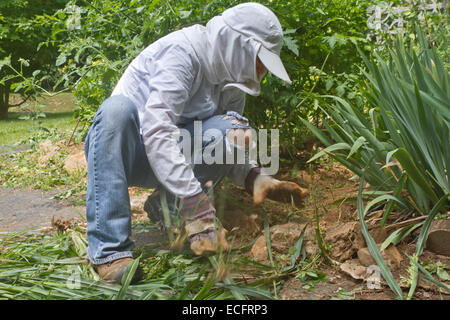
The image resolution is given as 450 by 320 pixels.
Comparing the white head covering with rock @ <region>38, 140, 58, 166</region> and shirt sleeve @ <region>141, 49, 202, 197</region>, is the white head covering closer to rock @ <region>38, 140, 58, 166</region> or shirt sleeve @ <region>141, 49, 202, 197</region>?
shirt sleeve @ <region>141, 49, 202, 197</region>

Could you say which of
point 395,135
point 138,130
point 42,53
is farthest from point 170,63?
point 42,53

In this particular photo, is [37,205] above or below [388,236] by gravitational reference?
below

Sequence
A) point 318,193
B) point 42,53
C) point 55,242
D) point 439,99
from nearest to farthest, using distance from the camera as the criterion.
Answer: point 439,99 < point 55,242 < point 318,193 < point 42,53

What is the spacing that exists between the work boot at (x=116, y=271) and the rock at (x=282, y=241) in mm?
476

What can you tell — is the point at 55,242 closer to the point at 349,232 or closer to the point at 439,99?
the point at 349,232

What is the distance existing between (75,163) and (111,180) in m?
2.55

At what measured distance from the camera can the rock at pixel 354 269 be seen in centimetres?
155

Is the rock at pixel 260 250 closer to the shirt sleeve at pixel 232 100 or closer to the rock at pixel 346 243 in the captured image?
the rock at pixel 346 243

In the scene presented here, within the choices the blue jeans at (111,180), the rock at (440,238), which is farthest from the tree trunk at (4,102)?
the rock at (440,238)

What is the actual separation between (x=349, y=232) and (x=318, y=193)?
791mm

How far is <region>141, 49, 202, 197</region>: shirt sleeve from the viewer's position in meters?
1.72

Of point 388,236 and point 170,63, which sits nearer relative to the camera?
point 388,236

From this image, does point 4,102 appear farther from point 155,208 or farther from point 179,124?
point 179,124
